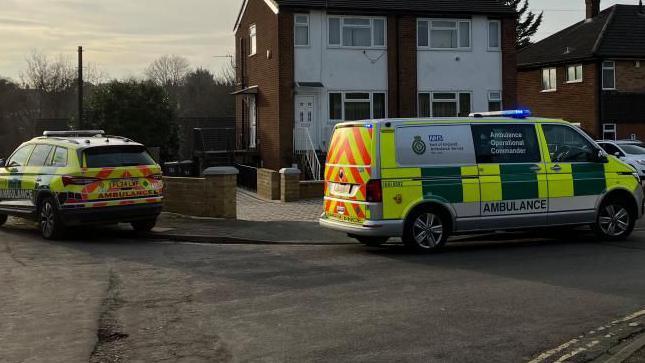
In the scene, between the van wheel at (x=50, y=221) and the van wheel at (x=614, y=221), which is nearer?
the van wheel at (x=614, y=221)

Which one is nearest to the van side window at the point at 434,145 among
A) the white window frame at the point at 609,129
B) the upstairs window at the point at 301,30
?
the upstairs window at the point at 301,30

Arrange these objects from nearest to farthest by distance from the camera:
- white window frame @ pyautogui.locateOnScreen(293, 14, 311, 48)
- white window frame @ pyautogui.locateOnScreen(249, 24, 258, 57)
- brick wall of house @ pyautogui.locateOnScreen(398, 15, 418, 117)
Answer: white window frame @ pyautogui.locateOnScreen(293, 14, 311, 48), brick wall of house @ pyautogui.locateOnScreen(398, 15, 418, 117), white window frame @ pyautogui.locateOnScreen(249, 24, 258, 57)

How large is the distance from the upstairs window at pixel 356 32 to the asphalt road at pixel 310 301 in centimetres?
1601

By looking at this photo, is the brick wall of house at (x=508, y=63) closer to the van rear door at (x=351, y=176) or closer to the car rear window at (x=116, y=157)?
the van rear door at (x=351, y=176)

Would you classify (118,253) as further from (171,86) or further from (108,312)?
(171,86)

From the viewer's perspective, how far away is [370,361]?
5.31 m

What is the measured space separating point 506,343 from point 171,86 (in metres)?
71.3

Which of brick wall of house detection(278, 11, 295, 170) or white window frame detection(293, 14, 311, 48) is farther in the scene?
white window frame detection(293, 14, 311, 48)

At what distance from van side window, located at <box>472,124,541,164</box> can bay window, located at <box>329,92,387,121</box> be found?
1542cm

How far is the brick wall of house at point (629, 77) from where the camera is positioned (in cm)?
3534

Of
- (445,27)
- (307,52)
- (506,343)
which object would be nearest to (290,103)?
(307,52)

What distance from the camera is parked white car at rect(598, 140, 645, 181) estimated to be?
23.7 meters

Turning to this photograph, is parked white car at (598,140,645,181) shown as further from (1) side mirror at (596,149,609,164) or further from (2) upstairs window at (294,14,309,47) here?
Result: (1) side mirror at (596,149,609,164)

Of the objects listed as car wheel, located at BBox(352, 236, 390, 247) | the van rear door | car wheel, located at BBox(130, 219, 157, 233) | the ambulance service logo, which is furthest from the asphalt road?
car wheel, located at BBox(130, 219, 157, 233)
